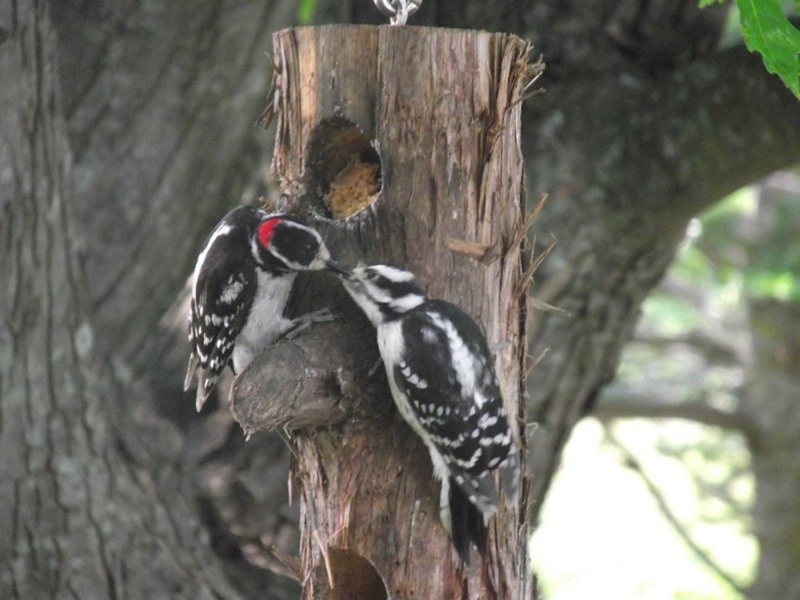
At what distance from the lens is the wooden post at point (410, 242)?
2617 mm

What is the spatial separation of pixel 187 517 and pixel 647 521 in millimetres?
7542

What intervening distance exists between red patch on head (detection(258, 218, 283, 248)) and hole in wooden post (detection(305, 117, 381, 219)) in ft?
0.51

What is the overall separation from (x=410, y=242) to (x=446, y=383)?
385 millimetres

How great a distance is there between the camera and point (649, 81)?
14.0 feet

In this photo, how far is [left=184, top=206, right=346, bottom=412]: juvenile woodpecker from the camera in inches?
113

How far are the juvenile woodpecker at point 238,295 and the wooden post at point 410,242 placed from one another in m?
0.21

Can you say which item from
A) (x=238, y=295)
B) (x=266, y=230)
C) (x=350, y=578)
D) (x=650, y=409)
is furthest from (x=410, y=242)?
(x=650, y=409)

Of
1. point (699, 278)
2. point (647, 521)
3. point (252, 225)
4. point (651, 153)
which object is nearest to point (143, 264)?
point (252, 225)

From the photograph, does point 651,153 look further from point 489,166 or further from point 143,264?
point 143,264

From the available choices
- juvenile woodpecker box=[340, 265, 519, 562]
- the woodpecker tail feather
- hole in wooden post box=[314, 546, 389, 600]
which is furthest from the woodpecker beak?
hole in wooden post box=[314, 546, 389, 600]

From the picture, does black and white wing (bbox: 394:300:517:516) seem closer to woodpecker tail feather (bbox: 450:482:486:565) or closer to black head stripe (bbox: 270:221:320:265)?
woodpecker tail feather (bbox: 450:482:486:565)

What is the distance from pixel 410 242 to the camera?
267cm

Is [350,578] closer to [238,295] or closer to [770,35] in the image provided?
[238,295]

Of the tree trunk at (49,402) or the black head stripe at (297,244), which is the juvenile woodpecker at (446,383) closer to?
the black head stripe at (297,244)
